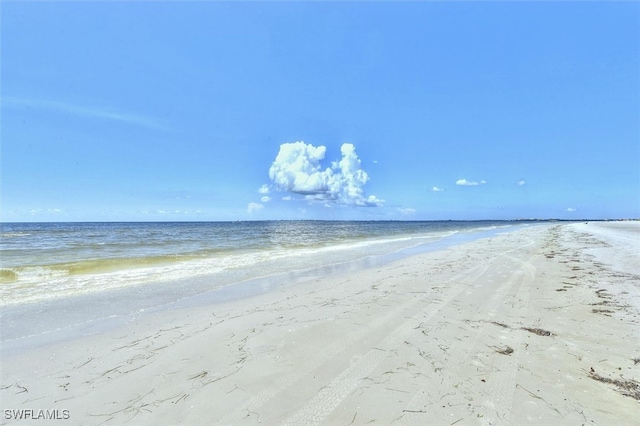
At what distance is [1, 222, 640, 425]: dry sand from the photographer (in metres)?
3.08

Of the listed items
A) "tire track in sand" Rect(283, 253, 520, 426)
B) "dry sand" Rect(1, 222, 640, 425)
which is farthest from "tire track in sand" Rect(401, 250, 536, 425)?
"tire track in sand" Rect(283, 253, 520, 426)

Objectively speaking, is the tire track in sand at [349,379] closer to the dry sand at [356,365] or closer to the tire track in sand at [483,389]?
the dry sand at [356,365]

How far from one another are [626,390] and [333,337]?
3.57 meters

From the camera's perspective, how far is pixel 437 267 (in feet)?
39.1

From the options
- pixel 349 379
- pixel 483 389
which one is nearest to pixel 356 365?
pixel 349 379

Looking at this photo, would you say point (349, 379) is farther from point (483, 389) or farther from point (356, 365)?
point (483, 389)

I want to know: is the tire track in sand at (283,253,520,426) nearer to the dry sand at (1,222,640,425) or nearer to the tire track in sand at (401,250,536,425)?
the dry sand at (1,222,640,425)

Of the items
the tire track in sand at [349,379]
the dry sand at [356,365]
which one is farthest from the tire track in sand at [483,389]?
the tire track in sand at [349,379]

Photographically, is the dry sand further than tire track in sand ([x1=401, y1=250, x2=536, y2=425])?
Yes

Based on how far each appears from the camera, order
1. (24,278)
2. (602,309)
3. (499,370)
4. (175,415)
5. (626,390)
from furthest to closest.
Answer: (24,278) < (602,309) < (499,370) < (626,390) < (175,415)

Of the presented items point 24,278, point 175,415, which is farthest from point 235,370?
point 24,278

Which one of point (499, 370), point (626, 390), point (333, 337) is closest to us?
point (626, 390)

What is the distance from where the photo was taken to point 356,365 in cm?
398

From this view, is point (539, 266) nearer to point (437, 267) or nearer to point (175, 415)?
point (437, 267)
